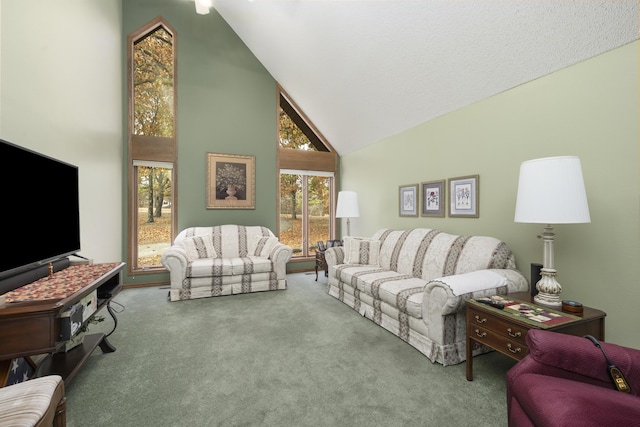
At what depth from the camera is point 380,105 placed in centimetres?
377

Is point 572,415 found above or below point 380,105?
below

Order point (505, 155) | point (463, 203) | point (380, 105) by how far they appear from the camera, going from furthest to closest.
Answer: point (380, 105)
point (463, 203)
point (505, 155)

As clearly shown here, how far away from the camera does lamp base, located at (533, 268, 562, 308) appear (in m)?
1.82

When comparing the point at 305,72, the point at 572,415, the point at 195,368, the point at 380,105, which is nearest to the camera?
the point at 572,415

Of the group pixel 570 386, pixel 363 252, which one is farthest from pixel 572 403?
pixel 363 252

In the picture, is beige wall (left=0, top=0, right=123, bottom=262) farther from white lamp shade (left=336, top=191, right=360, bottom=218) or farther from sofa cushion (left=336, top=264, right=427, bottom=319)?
white lamp shade (left=336, top=191, right=360, bottom=218)

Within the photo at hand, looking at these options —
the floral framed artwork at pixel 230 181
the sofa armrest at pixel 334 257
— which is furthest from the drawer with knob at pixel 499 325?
the floral framed artwork at pixel 230 181

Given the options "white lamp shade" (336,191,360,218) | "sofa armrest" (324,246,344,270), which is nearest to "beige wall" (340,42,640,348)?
"sofa armrest" (324,246,344,270)

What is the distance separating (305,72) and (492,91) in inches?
108

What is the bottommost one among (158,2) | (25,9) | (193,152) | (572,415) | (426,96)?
(572,415)

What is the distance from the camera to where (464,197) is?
9.86ft

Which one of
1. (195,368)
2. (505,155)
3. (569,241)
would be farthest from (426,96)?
(195,368)

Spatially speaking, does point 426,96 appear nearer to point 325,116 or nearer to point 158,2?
point 325,116

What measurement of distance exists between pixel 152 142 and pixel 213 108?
1142 mm
